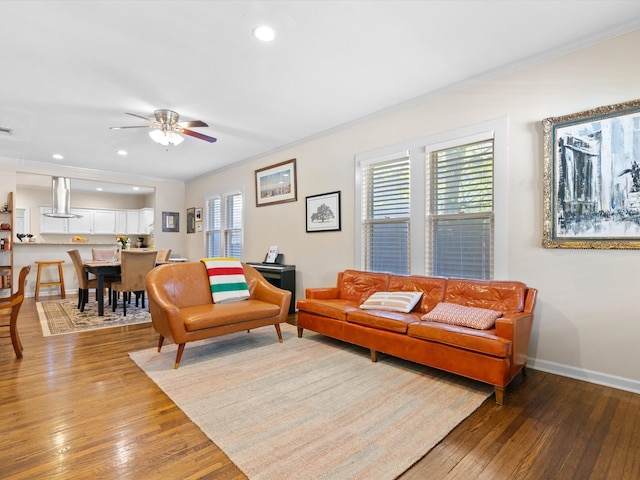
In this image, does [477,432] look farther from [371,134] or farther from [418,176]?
[371,134]

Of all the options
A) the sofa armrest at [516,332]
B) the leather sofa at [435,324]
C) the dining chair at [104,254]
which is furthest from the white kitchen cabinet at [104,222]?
the sofa armrest at [516,332]

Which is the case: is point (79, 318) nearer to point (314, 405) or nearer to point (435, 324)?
point (314, 405)

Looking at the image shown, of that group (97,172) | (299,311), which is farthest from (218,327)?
(97,172)

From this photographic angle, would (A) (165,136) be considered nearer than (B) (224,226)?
Yes

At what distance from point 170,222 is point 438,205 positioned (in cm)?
669

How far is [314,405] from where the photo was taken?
7.45 ft

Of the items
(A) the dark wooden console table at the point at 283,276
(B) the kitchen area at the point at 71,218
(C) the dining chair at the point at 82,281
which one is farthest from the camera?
(B) the kitchen area at the point at 71,218

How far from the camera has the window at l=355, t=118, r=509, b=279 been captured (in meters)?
3.20

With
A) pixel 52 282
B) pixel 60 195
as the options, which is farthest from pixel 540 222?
pixel 52 282

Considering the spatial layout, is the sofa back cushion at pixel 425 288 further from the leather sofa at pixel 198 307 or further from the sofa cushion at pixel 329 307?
the leather sofa at pixel 198 307

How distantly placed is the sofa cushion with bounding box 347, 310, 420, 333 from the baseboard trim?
A: 111cm

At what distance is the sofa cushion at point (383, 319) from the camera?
2891 mm

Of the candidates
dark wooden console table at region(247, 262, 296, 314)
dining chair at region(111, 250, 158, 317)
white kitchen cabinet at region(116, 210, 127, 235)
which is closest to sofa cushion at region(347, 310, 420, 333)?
dark wooden console table at region(247, 262, 296, 314)

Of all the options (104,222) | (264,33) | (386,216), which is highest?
(264,33)
